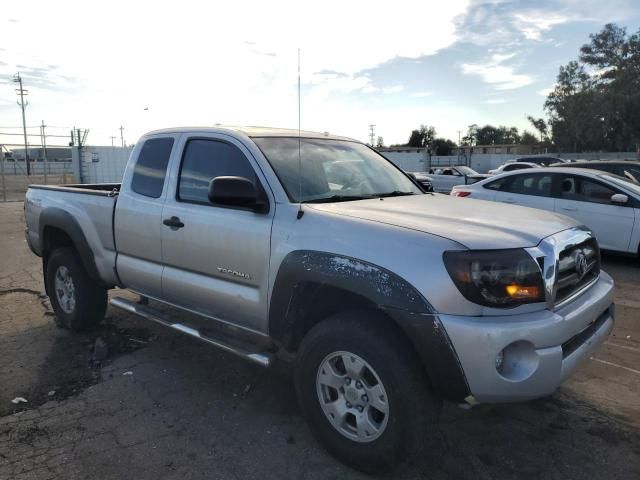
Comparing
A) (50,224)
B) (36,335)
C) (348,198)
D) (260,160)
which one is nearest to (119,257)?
(50,224)

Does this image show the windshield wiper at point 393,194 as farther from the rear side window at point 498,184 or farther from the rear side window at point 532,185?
the rear side window at point 498,184

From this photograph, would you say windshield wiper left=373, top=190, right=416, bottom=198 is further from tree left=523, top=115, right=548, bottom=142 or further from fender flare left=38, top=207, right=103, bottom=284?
tree left=523, top=115, right=548, bottom=142

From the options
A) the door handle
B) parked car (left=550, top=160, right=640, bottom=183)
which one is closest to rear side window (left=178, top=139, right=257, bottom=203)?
the door handle

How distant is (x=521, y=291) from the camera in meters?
2.58

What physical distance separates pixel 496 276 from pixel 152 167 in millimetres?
2991

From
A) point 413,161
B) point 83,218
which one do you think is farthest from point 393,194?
point 413,161

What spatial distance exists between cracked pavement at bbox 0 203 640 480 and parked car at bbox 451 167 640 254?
3362 mm

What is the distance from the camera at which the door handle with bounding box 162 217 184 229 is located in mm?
3856

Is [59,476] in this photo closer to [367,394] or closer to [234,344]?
[234,344]

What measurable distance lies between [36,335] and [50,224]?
110 cm

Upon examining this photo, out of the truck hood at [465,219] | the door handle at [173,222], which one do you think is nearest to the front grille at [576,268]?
the truck hood at [465,219]

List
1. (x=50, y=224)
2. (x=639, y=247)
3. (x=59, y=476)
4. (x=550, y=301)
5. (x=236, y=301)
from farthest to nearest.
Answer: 1. (x=639, y=247)
2. (x=50, y=224)
3. (x=236, y=301)
4. (x=59, y=476)
5. (x=550, y=301)

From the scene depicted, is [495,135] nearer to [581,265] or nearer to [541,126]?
[541,126]

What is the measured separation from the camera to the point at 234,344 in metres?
3.55
